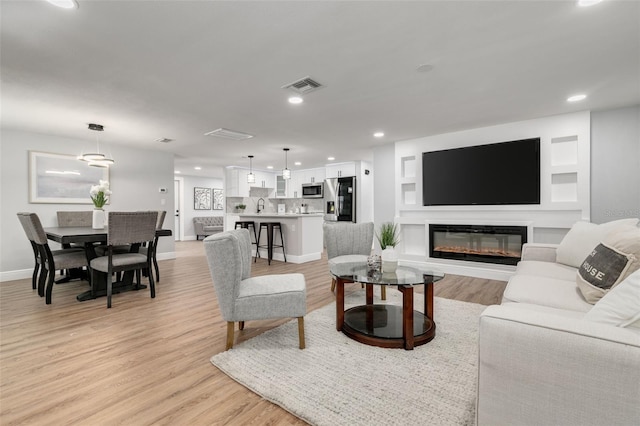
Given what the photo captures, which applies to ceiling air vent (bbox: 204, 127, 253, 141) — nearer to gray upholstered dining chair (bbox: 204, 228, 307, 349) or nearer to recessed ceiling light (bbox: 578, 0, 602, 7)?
gray upholstered dining chair (bbox: 204, 228, 307, 349)

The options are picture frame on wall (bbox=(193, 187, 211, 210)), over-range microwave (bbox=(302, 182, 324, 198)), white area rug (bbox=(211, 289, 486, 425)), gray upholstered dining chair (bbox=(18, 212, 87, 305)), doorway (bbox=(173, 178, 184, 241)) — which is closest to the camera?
white area rug (bbox=(211, 289, 486, 425))

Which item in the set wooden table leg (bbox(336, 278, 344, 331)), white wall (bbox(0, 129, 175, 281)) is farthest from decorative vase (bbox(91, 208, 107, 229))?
wooden table leg (bbox(336, 278, 344, 331))

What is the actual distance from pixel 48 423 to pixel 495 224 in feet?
16.7

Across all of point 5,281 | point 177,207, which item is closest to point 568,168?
point 5,281

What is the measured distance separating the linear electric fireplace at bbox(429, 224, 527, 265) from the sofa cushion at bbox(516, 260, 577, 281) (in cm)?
160

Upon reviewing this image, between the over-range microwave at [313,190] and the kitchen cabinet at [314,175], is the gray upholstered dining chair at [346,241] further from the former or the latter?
the kitchen cabinet at [314,175]

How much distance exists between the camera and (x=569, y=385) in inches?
36.5

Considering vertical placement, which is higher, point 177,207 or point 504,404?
point 177,207

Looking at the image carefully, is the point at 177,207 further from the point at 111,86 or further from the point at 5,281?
the point at 111,86

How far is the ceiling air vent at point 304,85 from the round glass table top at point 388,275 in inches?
71.1

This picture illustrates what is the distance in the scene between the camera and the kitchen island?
19.3 feet

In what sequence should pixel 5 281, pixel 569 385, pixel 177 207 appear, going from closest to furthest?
pixel 569 385 < pixel 5 281 < pixel 177 207

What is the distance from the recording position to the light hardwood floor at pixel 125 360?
60.8 inches

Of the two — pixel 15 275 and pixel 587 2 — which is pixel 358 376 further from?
pixel 15 275
